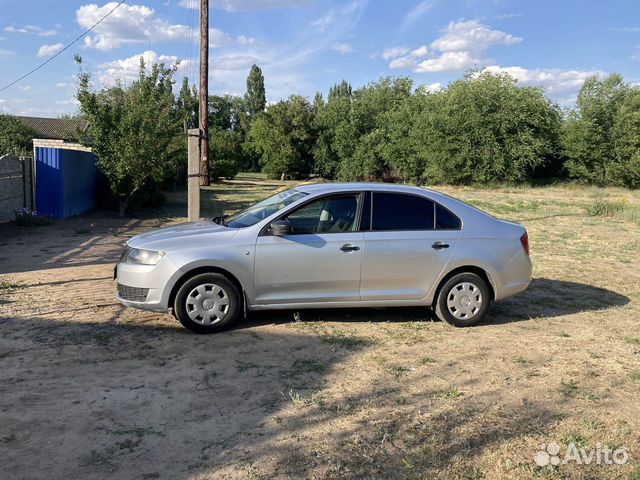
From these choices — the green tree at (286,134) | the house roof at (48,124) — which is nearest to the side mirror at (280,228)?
the green tree at (286,134)

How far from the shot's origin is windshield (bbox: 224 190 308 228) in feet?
21.0

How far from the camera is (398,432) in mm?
→ 3857

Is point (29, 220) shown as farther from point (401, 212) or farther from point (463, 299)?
point (463, 299)

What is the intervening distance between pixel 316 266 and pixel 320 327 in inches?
28.4

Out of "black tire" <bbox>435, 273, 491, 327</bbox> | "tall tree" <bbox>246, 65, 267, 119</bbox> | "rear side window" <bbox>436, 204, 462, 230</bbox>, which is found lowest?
"black tire" <bbox>435, 273, 491, 327</bbox>

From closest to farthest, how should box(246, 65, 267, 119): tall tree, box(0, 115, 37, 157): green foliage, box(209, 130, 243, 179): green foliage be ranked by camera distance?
box(209, 130, 243, 179): green foliage < box(0, 115, 37, 157): green foliage < box(246, 65, 267, 119): tall tree

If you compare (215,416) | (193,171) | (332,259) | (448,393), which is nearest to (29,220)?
(193,171)

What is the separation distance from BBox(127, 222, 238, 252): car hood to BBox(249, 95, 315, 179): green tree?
3998cm

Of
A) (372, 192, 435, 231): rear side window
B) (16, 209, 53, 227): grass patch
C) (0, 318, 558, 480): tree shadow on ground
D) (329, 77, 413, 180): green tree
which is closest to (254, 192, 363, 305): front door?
(372, 192, 435, 231): rear side window

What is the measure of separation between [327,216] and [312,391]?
2.31 metres

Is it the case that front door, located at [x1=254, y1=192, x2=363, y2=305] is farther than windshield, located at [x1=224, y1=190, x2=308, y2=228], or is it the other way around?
windshield, located at [x1=224, y1=190, x2=308, y2=228]

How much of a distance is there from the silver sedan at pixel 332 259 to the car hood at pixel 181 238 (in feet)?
0.04

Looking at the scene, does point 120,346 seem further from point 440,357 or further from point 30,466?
point 440,357

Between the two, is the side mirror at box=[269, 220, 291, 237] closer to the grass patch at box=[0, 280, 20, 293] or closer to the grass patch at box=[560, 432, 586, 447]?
the grass patch at box=[560, 432, 586, 447]
